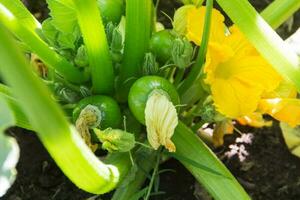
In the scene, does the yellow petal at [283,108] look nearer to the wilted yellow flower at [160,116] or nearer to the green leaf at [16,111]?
the wilted yellow flower at [160,116]

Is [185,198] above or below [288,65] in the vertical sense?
below

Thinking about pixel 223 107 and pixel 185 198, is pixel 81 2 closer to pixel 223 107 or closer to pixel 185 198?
pixel 223 107

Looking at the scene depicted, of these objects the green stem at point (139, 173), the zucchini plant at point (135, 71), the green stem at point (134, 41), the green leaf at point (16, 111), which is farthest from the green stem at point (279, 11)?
the green leaf at point (16, 111)

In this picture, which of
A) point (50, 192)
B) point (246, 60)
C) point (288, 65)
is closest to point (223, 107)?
point (246, 60)

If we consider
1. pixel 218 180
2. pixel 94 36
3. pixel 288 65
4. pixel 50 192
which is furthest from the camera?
pixel 50 192

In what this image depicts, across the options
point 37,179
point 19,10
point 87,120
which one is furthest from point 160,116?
point 37,179

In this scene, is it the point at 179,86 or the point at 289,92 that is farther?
the point at 179,86

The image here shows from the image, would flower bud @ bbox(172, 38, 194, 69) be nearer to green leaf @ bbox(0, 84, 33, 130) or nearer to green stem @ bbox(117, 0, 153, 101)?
green stem @ bbox(117, 0, 153, 101)

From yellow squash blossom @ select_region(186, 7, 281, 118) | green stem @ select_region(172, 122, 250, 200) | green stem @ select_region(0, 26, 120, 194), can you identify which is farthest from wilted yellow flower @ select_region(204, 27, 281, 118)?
green stem @ select_region(0, 26, 120, 194)
